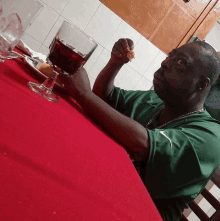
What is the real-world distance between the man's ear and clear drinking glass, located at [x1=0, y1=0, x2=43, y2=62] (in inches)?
32.7

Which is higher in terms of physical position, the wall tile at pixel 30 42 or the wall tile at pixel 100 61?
the wall tile at pixel 100 61

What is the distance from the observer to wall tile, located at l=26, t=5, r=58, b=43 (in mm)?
1619

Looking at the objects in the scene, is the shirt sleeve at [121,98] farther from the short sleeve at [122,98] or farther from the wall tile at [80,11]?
the wall tile at [80,11]

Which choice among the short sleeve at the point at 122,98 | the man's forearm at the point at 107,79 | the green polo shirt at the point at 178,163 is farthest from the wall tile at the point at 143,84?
the green polo shirt at the point at 178,163

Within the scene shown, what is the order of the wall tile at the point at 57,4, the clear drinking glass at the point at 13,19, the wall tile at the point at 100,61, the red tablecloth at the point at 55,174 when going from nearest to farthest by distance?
1. the red tablecloth at the point at 55,174
2. the clear drinking glass at the point at 13,19
3. the wall tile at the point at 57,4
4. the wall tile at the point at 100,61

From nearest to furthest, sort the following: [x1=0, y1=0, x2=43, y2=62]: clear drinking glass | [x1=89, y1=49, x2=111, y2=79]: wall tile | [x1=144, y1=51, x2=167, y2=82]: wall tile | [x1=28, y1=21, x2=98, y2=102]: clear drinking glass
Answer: [x1=0, y1=0, x2=43, y2=62]: clear drinking glass < [x1=28, y1=21, x2=98, y2=102]: clear drinking glass < [x1=89, y1=49, x2=111, y2=79]: wall tile < [x1=144, y1=51, x2=167, y2=82]: wall tile

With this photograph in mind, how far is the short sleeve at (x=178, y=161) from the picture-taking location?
1.95 ft

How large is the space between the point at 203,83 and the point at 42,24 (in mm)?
1375

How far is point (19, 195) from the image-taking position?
15 cm

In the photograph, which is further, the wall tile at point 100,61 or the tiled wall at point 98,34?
the wall tile at point 100,61

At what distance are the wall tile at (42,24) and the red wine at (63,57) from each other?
131cm

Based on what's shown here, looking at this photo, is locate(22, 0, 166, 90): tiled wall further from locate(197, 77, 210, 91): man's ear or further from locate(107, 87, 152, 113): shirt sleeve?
locate(197, 77, 210, 91): man's ear

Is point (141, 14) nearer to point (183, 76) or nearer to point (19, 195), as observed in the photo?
point (183, 76)

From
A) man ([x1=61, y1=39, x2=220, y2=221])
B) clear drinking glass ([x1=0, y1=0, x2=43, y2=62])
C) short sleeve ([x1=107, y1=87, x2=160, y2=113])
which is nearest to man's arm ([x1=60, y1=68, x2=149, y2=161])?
man ([x1=61, y1=39, x2=220, y2=221])
